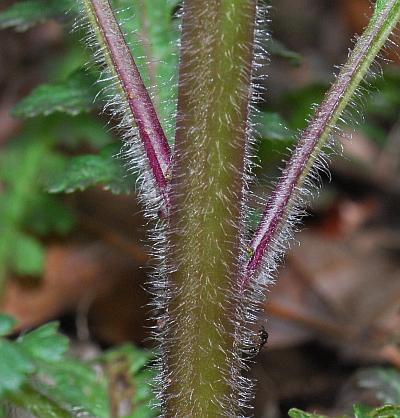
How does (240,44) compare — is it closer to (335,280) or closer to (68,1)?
(68,1)

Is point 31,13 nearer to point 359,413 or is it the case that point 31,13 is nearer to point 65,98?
point 65,98

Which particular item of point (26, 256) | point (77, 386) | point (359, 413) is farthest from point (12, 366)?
point (26, 256)

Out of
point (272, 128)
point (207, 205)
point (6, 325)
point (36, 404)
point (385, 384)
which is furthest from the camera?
point (385, 384)

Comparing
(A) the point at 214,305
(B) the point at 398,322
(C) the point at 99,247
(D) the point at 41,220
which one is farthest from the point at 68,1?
(B) the point at 398,322

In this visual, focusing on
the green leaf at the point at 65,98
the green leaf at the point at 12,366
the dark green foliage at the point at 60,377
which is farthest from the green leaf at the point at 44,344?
the green leaf at the point at 65,98

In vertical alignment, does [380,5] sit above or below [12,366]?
above

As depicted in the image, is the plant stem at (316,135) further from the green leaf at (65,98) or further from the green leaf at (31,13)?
the green leaf at (31,13)
